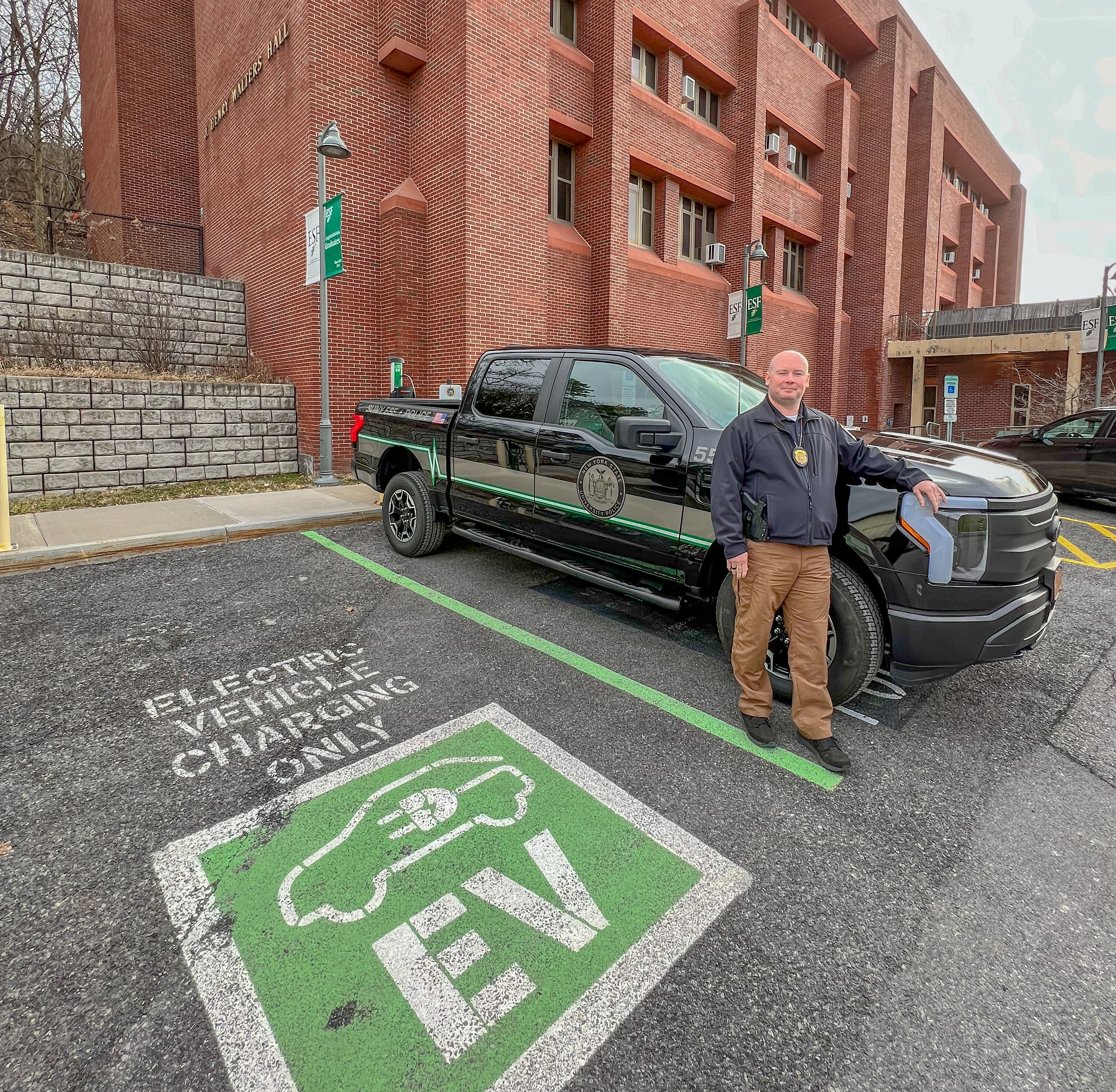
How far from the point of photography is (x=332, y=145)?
9.99m

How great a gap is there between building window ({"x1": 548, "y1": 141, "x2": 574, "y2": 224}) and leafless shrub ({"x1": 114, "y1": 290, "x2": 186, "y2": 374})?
8998 mm

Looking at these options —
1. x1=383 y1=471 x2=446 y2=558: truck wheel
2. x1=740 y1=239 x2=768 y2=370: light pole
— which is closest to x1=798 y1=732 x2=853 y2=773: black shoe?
x1=383 y1=471 x2=446 y2=558: truck wheel

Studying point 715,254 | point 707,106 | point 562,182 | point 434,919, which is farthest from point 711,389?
point 707,106

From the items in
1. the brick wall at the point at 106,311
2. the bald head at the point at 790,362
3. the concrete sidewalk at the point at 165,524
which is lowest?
the concrete sidewalk at the point at 165,524

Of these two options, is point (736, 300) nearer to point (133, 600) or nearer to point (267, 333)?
point (267, 333)

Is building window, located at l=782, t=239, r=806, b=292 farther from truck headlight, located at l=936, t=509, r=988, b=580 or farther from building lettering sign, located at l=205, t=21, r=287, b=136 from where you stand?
truck headlight, located at l=936, t=509, r=988, b=580

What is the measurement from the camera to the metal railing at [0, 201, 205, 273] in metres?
17.5

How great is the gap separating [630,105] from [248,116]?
29.3 feet

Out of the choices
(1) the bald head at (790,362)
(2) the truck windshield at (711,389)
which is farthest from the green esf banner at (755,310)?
(1) the bald head at (790,362)

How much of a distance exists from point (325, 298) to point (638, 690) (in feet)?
30.8

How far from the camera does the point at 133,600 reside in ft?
17.9

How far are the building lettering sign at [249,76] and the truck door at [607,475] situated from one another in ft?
41.0

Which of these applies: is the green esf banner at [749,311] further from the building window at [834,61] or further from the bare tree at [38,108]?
the bare tree at [38,108]

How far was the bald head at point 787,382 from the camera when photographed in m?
3.12
